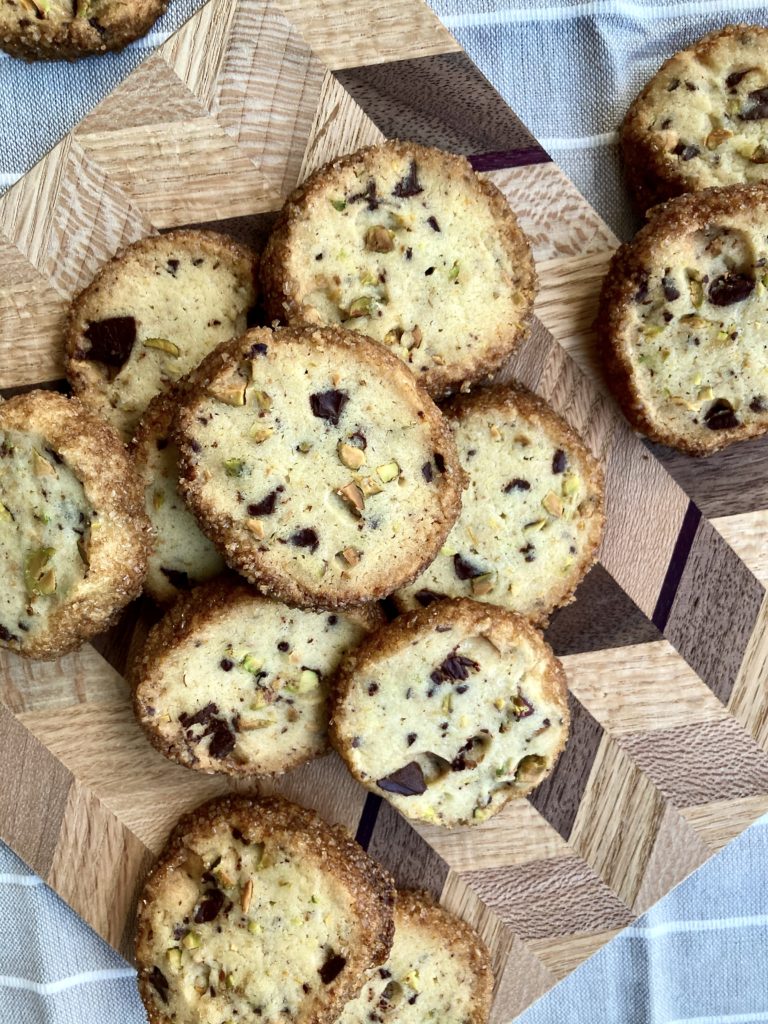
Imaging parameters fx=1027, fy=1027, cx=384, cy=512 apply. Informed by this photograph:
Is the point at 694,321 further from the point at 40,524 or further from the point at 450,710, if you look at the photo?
the point at 40,524

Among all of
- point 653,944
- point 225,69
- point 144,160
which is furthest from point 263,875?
point 225,69

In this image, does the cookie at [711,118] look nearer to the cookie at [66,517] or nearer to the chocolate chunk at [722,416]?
the chocolate chunk at [722,416]

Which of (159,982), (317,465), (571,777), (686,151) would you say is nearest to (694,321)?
(686,151)

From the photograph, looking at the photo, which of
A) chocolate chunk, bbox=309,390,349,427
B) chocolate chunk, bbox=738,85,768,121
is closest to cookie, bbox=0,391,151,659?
chocolate chunk, bbox=309,390,349,427

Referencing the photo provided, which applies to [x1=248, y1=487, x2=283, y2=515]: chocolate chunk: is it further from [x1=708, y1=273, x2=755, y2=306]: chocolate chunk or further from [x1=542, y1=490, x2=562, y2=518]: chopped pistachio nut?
[x1=708, y1=273, x2=755, y2=306]: chocolate chunk

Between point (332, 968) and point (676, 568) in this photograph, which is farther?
point (676, 568)

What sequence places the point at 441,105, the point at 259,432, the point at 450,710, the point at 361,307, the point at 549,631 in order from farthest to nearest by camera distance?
the point at 549,631
the point at 441,105
the point at 450,710
the point at 361,307
the point at 259,432

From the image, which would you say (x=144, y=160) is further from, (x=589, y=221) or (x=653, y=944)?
(x=653, y=944)
